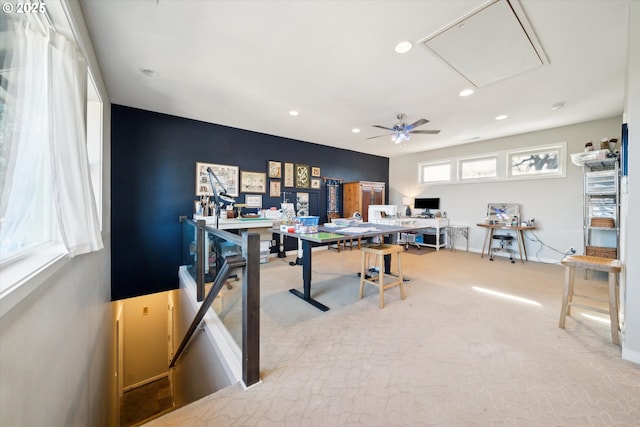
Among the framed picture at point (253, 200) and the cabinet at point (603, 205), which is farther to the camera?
the framed picture at point (253, 200)

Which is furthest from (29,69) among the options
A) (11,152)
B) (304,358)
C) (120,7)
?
(304,358)

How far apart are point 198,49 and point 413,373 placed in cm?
337

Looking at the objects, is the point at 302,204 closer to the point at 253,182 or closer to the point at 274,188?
the point at 274,188

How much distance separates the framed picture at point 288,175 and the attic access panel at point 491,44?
359 cm

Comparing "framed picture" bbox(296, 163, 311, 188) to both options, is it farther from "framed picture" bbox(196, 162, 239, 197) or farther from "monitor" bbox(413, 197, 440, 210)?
"monitor" bbox(413, 197, 440, 210)

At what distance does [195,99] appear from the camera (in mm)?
3410

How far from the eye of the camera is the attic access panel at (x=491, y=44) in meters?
1.90

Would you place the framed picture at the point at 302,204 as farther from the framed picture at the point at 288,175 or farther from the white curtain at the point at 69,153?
the white curtain at the point at 69,153

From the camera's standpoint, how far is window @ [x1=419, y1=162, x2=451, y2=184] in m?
6.34

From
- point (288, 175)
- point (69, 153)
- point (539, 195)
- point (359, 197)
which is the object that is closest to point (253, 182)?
point (288, 175)

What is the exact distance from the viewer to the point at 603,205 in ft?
12.4

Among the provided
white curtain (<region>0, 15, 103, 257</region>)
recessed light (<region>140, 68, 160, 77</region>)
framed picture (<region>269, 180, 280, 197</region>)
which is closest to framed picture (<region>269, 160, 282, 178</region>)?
framed picture (<region>269, 180, 280, 197</region>)

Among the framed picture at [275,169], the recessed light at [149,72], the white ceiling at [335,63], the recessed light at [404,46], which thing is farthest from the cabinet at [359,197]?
the recessed light at [149,72]

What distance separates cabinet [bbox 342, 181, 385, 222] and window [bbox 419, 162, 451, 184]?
140 centimetres
